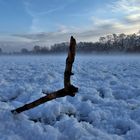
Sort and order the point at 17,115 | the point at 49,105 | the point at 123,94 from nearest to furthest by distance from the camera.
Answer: the point at 17,115
the point at 49,105
the point at 123,94

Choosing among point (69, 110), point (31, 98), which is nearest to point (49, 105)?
point (69, 110)

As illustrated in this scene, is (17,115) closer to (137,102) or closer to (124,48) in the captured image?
(137,102)

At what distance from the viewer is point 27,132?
168 inches

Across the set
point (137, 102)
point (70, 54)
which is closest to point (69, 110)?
point (137, 102)

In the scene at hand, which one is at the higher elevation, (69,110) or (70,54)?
(70,54)

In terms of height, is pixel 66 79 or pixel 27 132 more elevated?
pixel 66 79

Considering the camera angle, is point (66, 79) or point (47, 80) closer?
point (66, 79)

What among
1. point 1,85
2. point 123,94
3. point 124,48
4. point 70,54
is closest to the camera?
point 70,54

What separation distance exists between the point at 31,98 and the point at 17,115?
2.43 meters

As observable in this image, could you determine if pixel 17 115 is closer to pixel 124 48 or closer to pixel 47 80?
pixel 47 80

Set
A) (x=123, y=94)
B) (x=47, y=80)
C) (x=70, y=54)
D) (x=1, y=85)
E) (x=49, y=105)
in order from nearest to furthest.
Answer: (x=70, y=54) → (x=49, y=105) → (x=123, y=94) → (x=1, y=85) → (x=47, y=80)

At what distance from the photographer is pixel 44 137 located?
4180mm

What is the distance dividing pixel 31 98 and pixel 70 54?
3.82 meters

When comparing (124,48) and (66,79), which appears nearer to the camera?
(66,79)
